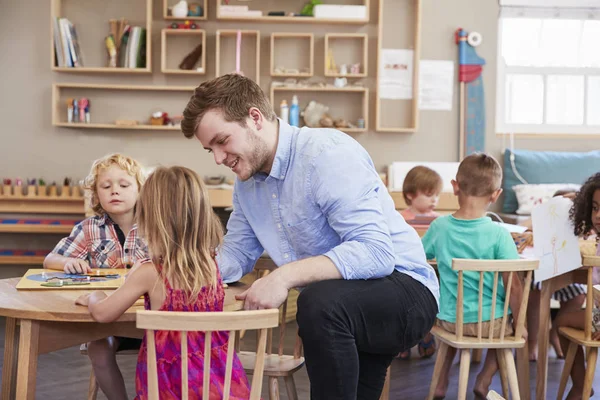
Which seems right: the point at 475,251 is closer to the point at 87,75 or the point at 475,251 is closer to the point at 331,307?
the point at 331,307

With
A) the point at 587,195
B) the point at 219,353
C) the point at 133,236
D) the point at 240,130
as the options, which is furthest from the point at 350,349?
the point at 587,195

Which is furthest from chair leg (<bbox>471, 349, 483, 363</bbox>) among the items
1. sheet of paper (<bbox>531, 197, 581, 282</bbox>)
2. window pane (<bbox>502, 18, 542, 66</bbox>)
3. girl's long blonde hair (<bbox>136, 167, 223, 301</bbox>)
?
window pane (<bbox>502, 18, 542, 66</bbox>)

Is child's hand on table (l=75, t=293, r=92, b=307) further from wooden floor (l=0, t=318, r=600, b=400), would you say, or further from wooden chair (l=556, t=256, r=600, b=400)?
wooden chair (l=556, t=256, r=600, b=400)

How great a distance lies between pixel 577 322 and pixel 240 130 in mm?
1623

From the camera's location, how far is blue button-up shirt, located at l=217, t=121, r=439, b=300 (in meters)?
1.83

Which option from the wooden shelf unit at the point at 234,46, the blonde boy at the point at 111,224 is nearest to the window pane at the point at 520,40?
the wooden shelf unit at the point at 234,46

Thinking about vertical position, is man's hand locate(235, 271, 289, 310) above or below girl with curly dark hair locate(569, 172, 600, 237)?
below

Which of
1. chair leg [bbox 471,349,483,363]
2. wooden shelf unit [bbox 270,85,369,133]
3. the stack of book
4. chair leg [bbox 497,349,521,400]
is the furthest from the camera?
wooden shelf unit [bbox 270,85,369,133]

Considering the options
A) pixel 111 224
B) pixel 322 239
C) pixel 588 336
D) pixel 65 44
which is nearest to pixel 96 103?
pixel 65 44

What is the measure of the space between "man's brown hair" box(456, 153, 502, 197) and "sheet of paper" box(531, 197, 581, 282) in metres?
0.21

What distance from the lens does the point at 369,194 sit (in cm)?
189

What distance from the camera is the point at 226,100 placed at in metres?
1.90

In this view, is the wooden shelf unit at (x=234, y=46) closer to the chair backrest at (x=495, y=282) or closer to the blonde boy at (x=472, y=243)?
the blonde boy at (x=472, y=243)

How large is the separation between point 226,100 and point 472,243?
135 cm
